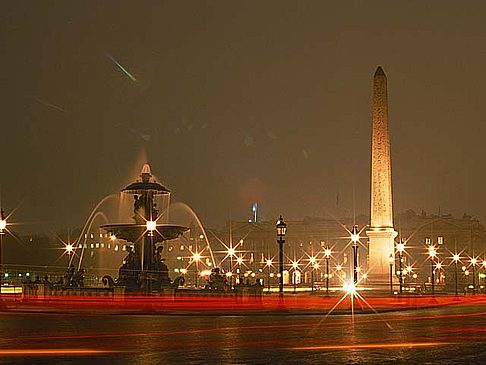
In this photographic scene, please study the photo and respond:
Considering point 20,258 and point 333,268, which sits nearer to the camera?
point 20,258

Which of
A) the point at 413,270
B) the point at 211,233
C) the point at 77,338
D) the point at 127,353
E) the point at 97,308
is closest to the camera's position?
the point at 127,353

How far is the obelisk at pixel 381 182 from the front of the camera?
2473 inches

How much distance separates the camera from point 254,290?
44250mm

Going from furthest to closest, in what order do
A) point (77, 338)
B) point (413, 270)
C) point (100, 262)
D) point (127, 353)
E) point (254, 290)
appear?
point (413, 270)
point (100, 262)
point (254, 290)
point (77, 338)
point (127, 353)

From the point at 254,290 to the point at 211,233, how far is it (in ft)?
488

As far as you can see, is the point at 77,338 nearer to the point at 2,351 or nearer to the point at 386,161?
the point at 2,351

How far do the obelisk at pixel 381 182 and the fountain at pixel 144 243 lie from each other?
21397mm

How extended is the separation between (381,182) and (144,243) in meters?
23.6

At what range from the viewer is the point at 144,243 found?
44500mm

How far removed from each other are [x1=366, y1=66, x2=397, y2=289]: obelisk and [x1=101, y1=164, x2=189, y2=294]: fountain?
70.2 ft

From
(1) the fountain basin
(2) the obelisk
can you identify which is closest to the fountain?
(1) the fountain basin

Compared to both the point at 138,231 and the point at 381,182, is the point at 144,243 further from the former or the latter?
the point at 381,182

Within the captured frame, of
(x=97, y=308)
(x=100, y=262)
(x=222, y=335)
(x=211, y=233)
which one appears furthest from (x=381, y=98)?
(x=211, y=233)

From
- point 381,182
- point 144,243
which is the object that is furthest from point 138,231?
point 381,182
